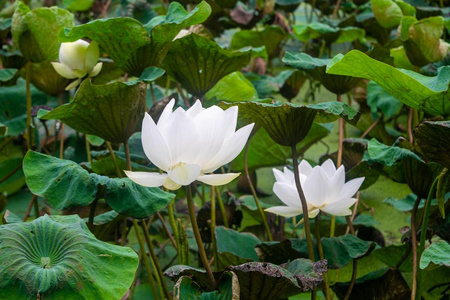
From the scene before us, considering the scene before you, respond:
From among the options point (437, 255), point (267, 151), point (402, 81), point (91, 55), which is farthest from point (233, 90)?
point (437, 255)

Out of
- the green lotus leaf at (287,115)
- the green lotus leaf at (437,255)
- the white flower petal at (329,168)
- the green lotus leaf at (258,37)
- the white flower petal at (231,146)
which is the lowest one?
the green lotus leaf at (258,37)

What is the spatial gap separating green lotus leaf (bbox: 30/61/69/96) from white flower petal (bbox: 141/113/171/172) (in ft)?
3.10

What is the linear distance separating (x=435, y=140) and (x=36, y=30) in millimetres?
892

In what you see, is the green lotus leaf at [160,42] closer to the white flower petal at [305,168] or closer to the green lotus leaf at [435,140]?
the white flower petal at [305,168]

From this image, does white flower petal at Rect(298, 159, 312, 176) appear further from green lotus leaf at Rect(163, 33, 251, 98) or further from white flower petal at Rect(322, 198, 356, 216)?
green lotus leaf at Rect(163, 33, 251, 98)

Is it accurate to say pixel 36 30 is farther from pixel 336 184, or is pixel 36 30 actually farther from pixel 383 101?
pixel 383 101

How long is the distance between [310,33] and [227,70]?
3.29 feet

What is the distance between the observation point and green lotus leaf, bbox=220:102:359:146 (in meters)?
0.85

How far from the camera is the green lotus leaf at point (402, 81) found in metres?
0.82

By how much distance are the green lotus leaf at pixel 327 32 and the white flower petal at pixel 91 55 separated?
97 centimetres

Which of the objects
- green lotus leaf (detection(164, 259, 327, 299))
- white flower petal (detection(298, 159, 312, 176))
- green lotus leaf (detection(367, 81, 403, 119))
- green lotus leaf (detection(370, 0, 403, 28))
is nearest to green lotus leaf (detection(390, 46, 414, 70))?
green lotus leaf (detection(367, 81, 403, 119))

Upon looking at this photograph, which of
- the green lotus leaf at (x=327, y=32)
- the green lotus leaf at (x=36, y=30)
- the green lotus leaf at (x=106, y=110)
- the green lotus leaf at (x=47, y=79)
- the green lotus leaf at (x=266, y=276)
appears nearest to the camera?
the green lotus leaf at (x=266, y=276)

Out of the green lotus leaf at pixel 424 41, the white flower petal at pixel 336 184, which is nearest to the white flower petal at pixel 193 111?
the white flower petal at pixel 336 184

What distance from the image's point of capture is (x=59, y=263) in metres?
0.70
